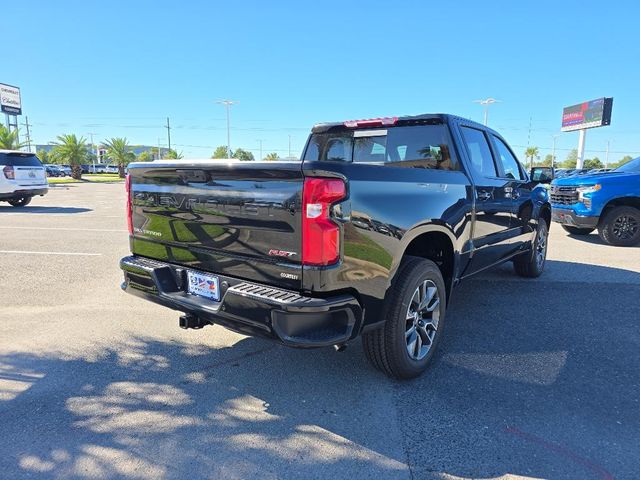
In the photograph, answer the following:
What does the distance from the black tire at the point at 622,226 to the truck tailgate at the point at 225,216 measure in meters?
8.67

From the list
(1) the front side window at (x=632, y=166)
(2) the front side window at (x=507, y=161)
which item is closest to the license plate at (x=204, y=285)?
(2) the front side window at (x=507, y=161)

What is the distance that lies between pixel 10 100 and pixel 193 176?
52259mm

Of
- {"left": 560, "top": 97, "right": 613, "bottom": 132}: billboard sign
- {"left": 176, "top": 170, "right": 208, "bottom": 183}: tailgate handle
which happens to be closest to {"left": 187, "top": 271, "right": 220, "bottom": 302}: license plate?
{"left": 176, "top": 170, "right": 208, "bottom": 183}: tailgate handle

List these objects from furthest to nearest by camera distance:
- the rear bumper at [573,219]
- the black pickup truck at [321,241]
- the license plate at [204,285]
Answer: the rear bumper at [573,219] → the license plate at [204,285] → the black pickup truck at [321,241]

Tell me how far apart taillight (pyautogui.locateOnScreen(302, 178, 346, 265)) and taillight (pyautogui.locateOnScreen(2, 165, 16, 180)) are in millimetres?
14781

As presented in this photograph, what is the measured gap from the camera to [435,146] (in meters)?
4.06

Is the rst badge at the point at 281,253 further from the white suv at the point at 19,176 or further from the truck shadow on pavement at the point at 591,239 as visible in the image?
the white suv at the point at 19,176

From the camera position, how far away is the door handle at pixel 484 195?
4090 millimetres

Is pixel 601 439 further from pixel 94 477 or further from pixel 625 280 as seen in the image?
pixel 625 280

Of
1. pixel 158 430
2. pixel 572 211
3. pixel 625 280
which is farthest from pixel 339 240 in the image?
pixel 572 211

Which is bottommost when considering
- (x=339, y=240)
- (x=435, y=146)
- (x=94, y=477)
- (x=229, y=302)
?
(x=94, y=477)

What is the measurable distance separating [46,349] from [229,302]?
6.69 feet

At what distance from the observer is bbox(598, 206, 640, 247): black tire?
8750mm

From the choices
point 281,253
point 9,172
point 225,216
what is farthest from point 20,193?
point 281,253
